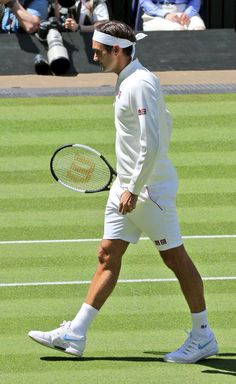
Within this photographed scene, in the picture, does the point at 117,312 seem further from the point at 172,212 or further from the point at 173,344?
the point at 172,212

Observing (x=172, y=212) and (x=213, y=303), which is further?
(x=213, y=303)

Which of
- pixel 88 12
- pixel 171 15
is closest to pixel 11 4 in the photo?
pixel 88 12

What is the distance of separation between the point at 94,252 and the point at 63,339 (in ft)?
9.11

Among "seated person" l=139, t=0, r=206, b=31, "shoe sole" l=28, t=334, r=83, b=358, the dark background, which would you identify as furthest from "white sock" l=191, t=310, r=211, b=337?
"seated person" l=139, t=0, r=206, b=31

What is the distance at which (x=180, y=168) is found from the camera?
1265 cm

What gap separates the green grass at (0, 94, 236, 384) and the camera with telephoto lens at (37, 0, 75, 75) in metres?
0.51

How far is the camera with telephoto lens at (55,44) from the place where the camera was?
14000mm

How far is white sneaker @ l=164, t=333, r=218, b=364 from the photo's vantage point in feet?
25.5

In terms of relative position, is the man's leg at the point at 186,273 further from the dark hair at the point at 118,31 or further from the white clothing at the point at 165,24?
the white clothing at the point at 165,24

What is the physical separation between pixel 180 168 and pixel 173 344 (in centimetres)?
466

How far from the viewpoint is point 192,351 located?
25.5ft

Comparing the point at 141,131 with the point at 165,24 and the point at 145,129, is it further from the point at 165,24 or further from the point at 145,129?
the point at 165,24

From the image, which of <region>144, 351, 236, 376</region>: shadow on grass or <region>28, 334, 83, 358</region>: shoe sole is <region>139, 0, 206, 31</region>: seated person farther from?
<region>28, 334, 83, 358</region>: shoe sole

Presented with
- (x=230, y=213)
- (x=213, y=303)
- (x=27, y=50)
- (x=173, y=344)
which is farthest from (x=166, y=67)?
(x=173, y=344)
